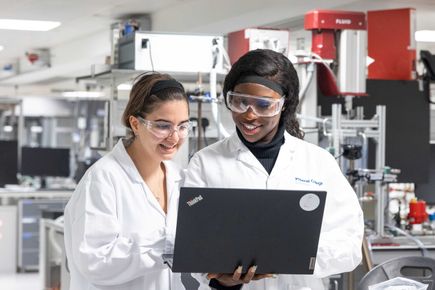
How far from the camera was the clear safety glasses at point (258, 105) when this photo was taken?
2.29 m

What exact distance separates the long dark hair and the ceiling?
552 cm

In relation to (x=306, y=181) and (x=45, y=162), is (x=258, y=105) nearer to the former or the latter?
(x=306, y=181)

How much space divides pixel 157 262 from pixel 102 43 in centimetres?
→ 925

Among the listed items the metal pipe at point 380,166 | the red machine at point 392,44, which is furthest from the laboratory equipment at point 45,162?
the metal pipe at point 380,166

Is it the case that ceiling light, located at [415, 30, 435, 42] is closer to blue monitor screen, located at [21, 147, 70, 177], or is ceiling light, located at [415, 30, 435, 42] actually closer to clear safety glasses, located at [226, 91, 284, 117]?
blue monitor screen, located at [21, 147, 70, 177]

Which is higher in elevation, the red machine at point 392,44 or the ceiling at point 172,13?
the ceiling at point 172,13

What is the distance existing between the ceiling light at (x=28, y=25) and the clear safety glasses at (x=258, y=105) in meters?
8.15

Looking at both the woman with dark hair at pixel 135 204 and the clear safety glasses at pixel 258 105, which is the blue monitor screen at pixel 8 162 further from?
the clear safety glasses at pixel 258 105

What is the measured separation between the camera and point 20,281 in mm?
8805

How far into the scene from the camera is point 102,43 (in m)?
11.3

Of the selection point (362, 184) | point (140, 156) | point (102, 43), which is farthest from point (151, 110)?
point (102, 43)

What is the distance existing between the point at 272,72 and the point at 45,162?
27.7 ft

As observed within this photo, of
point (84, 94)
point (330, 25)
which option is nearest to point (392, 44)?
point (330, 25)

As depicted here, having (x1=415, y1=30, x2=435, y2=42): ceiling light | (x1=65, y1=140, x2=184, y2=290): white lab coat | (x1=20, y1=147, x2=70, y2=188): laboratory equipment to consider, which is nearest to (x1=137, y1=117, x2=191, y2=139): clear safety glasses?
(x1=65, y1=140, x2=184, y2=290): white lab coat
